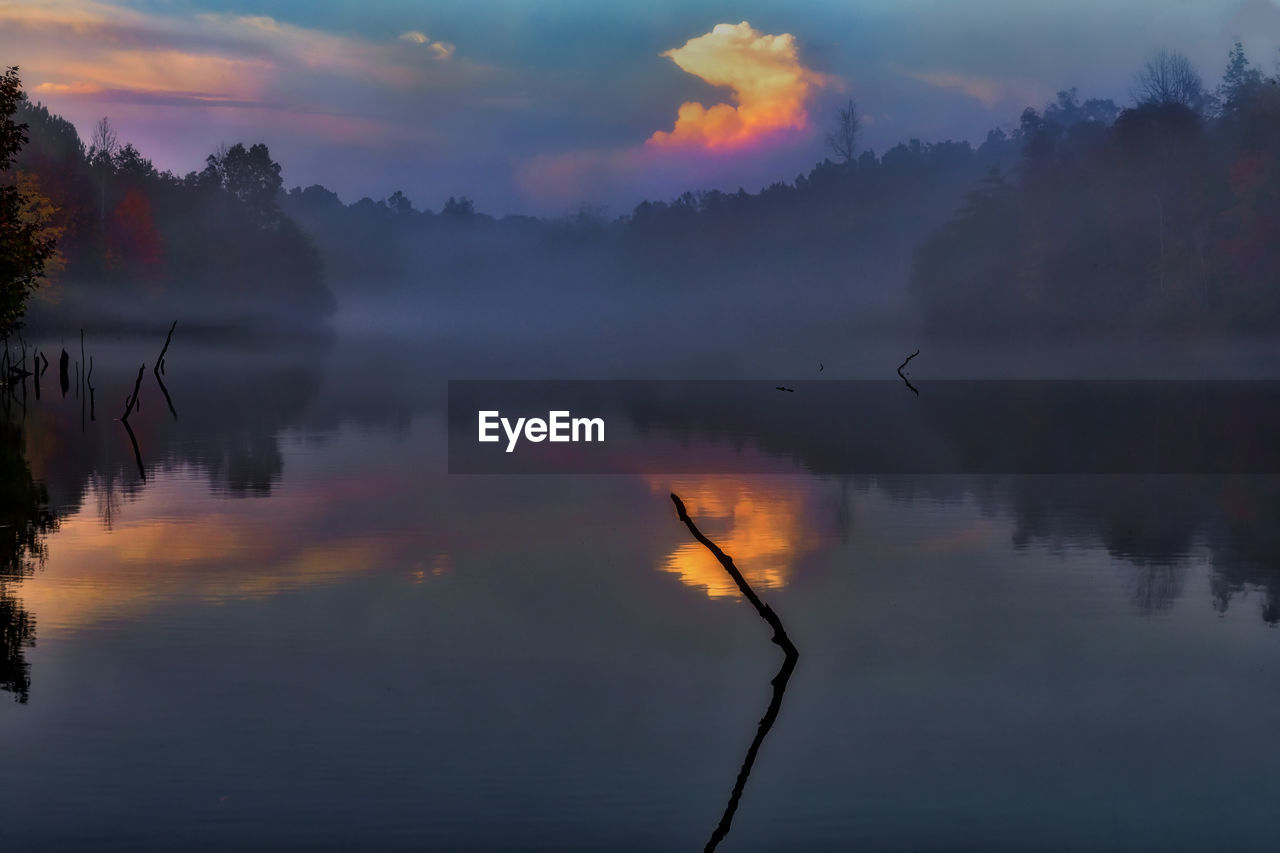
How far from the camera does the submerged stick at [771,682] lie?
1101cm

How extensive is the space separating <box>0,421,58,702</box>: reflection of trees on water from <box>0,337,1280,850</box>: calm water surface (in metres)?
0.08

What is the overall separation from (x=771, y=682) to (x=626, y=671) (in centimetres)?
151

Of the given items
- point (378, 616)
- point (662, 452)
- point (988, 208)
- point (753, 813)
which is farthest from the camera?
point (988, 208)

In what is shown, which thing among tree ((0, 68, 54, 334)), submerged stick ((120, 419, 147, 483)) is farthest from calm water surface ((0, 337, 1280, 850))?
tree ((0, 68, 54, 334))

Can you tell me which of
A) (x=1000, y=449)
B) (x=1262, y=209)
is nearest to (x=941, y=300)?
(x=1262, y=209)

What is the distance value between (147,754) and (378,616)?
561 cm

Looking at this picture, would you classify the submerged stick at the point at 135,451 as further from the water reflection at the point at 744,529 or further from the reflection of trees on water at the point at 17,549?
the water reflection at the point at 744,529

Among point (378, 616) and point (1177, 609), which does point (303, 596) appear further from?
point (1177, 609)

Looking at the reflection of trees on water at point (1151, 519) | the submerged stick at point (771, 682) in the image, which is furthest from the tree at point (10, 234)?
the submerged stick at point (771, 682)

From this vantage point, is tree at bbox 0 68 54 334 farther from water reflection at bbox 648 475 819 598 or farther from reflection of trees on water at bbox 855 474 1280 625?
reflection of trees on water at bbox 855 474 1280 625

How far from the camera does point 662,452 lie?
38.8 meters

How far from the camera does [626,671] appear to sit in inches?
594
